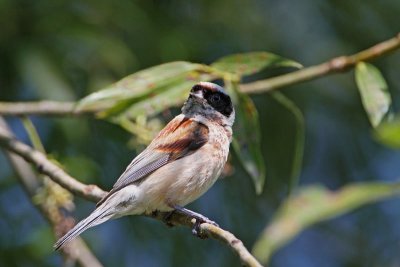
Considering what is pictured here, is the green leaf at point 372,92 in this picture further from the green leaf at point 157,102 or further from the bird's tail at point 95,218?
the bird's tail at point 95,218

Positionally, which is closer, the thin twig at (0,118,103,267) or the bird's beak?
the thin twig at (0,118,103,267)

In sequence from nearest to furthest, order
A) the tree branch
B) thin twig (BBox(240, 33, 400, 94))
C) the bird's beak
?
the tree branch, thin twig (BBox(240, 33, 400, 94)), the bird's beak

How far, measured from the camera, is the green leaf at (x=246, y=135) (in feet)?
9.91

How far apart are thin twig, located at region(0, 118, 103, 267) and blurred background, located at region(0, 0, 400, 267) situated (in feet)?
1.09

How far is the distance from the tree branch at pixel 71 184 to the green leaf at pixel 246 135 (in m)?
0.31

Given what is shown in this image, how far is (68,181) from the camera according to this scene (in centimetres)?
274

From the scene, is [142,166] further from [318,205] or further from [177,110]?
[318,205]

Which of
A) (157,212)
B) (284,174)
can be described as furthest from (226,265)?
(157,212)

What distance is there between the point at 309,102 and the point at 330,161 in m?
0.51

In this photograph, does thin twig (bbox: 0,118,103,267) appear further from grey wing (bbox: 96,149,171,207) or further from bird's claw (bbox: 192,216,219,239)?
bird's claw (bbox: 192,216,219,239)

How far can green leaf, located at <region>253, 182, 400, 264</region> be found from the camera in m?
1.44

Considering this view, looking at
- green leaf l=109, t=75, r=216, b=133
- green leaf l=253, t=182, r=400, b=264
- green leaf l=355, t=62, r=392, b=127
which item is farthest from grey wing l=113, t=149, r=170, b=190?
green leaf l=253, t=182, r=400, b=264

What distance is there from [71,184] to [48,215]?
11.2 inches

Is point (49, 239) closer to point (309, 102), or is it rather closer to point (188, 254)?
point (188, 254)
